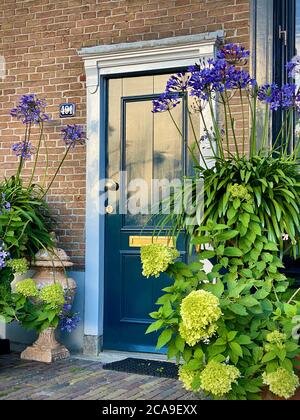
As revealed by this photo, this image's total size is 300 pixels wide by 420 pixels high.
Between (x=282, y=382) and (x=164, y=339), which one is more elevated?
(x=164, y=339)

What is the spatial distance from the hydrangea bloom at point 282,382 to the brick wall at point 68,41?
2.64m

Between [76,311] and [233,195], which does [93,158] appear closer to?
[76,311]

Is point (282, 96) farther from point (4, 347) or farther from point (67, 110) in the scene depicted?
point (4, 347)

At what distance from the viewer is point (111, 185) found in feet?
17.2

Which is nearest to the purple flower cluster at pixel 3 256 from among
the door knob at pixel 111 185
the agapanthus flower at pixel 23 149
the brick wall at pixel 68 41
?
the brick wall at pixel 68 41

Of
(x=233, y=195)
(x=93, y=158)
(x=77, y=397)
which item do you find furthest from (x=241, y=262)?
(x=93, y=158)

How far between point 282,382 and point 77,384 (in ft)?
5.73

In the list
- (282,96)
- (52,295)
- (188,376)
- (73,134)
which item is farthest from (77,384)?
(282,96)

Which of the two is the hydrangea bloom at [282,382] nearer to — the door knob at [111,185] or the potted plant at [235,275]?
the potted plant at [235,275]

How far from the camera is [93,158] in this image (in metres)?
5.25

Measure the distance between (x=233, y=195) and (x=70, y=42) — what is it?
107 inches

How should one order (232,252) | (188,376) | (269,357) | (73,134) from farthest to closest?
(73,134)
(232,252)
(188,376)
(269,357)

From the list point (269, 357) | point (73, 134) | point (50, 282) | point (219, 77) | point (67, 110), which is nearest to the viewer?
point (269, 357)
